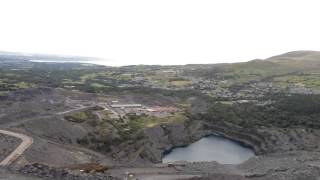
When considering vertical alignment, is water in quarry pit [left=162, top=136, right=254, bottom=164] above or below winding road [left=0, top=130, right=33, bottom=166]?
below

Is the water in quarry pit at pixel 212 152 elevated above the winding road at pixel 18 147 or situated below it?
below

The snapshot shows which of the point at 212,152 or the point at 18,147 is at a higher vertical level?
the point at 18,147

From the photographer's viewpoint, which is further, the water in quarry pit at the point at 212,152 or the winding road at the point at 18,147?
the water in quarry pit at the point at 212,152

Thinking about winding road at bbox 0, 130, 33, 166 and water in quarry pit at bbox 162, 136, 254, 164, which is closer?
winding road at bbox 0, 130, 33, 166

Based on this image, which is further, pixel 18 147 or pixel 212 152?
pixel 212 152

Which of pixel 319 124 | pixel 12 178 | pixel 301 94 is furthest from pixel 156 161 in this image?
pixel 301 94
